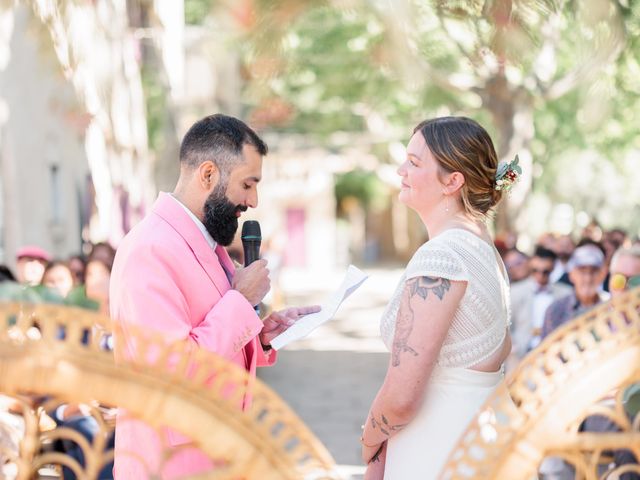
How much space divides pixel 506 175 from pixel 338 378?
9.69m

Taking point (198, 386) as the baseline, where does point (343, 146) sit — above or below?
below

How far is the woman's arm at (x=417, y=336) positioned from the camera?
2.45 meters

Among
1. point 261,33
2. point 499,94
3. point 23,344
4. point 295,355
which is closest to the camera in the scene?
point 23,344

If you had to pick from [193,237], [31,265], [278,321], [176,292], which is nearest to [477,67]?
[278,321]

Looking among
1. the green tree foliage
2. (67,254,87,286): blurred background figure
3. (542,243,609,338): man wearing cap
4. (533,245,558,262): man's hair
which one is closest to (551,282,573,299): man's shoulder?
(533,245,558,262): man's hair

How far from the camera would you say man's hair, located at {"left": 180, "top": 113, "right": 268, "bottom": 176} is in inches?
111

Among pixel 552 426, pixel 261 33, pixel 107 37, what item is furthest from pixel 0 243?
pixel 552 426

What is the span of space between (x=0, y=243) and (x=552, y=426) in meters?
9.47

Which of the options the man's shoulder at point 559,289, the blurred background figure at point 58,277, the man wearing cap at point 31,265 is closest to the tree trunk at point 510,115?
the man's shoulder at point 559,289

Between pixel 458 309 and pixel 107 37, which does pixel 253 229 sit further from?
pixel 107 37

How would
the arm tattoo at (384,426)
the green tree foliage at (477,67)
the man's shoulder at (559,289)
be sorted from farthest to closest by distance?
the man's shoulder at (559,289) → the green tree foliage at (477,67) → the arm tattoo at (384,426)

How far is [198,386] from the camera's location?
1655mm

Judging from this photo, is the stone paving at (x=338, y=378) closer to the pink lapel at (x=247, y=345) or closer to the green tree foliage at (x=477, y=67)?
the green tree foliage at (x=477, y=67)

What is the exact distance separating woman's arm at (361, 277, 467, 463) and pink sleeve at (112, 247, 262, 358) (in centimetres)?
44
